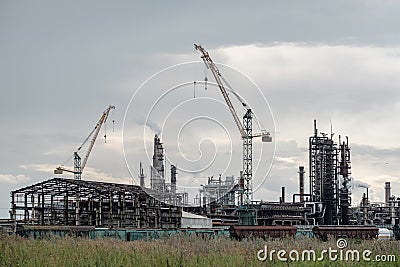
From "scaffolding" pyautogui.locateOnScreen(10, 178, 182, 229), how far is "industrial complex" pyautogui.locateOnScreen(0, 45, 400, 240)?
0.34 ft

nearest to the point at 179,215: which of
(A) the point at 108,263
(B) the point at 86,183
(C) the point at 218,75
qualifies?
(B) the point at 86,183

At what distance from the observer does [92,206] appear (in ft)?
247

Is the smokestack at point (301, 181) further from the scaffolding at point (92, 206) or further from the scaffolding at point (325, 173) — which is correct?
the scaffolding at point (92, 206)

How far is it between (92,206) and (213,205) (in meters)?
31.0

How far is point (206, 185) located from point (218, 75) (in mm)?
21351

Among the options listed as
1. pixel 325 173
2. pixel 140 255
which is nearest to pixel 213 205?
pixel 325 173

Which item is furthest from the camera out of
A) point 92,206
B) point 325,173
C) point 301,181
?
point 301,181

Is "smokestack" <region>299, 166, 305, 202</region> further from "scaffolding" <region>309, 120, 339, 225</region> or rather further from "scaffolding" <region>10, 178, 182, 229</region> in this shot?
"scaffolding" <region>10, 178, 182, 229</region>

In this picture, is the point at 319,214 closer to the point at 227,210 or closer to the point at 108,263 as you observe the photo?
the point at 227,210

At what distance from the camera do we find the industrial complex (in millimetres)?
62688

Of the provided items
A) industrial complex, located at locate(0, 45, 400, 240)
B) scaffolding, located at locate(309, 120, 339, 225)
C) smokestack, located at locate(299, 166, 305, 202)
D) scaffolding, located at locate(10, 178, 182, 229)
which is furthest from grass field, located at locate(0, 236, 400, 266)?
smokestack, located at locate(299, 166, 305, 202)

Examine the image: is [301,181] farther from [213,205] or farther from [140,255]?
[140,255]

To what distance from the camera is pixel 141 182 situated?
9700cm

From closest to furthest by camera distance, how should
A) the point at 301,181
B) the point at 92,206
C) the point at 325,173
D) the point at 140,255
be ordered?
the point at 140,255
the point at 92,206
the point at 325,173
the point at 301,181
